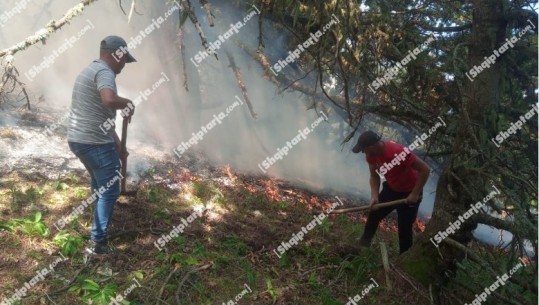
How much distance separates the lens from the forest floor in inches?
146

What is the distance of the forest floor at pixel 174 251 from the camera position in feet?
12.2

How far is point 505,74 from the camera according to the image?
414 centimetres

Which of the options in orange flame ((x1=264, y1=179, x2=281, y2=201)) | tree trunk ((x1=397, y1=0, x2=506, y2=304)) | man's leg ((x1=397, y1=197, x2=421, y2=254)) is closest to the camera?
tree trunk ((x1=397, y1=0, x2=506, y2=304))

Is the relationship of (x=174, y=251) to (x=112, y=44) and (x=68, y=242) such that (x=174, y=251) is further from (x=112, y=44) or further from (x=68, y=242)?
(x=112, y=44)

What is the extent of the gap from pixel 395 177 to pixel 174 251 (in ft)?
9.72

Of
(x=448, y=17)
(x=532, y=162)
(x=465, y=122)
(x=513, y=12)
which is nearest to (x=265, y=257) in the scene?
(x=465, y=122)

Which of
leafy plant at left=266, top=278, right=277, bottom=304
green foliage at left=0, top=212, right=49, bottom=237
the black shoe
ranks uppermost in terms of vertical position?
green foliage at left=0, top=212, right=49, bottom=237

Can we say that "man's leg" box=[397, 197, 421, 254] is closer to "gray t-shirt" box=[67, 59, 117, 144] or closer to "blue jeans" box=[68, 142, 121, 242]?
"blue jeans" box=[68, 142, 121, 242]

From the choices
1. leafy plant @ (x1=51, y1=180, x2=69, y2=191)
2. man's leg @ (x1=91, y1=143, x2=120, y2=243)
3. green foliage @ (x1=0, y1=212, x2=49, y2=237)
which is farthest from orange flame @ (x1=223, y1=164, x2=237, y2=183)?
green foliage @ (x1=0, y1=212, x2=49, y2=237)

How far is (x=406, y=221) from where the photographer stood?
502 cm

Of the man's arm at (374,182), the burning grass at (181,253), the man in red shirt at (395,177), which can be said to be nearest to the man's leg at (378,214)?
the man in red shirt at (395,177)

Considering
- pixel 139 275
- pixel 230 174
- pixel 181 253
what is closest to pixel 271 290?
pixel 181 253

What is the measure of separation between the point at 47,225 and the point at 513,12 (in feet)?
18.7

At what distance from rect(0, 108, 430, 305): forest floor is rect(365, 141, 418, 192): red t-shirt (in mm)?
970
